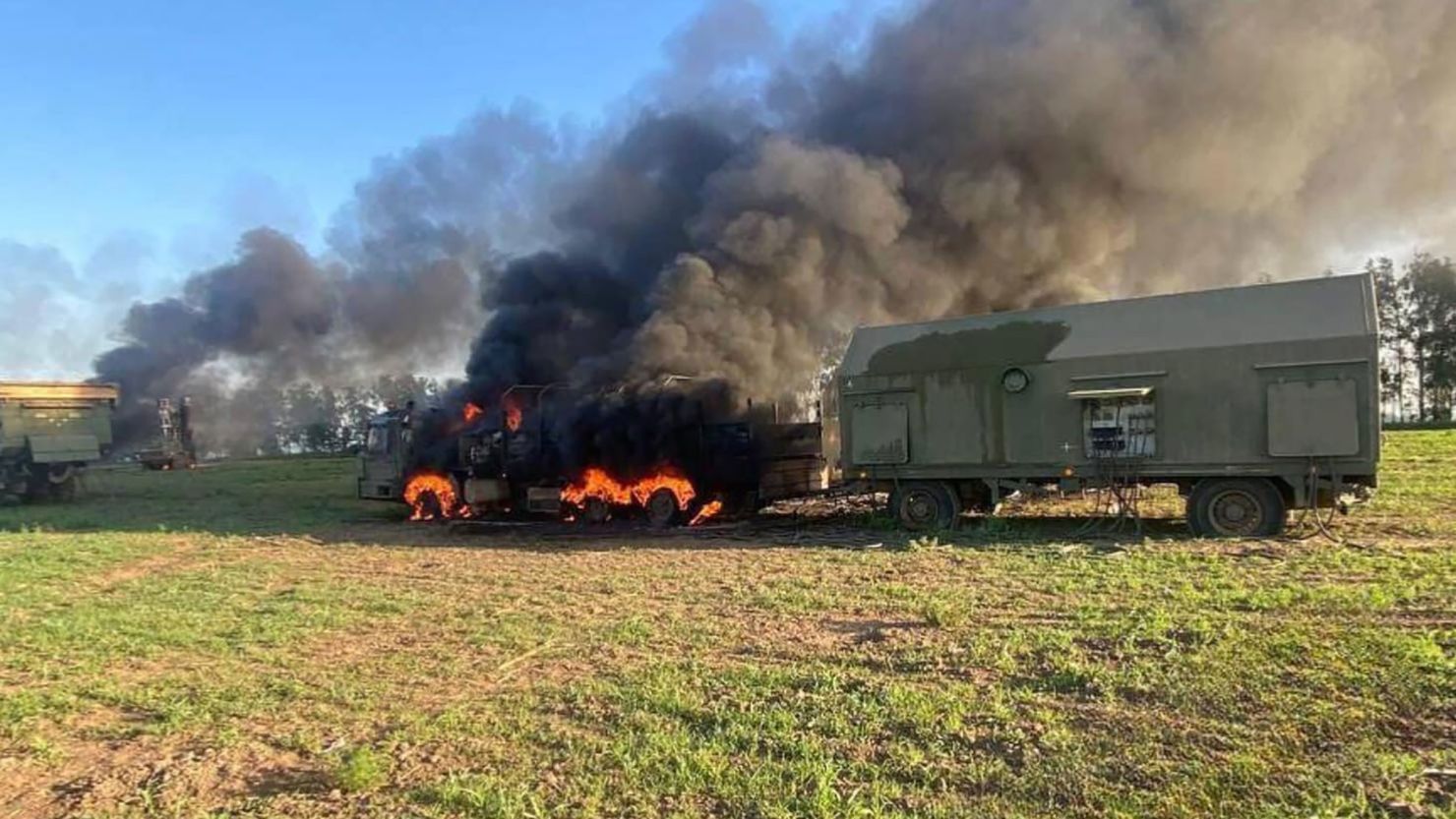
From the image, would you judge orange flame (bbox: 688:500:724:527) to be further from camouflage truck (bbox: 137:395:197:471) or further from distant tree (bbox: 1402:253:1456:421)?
distant tree (bbox: 1402:253:1456:421)

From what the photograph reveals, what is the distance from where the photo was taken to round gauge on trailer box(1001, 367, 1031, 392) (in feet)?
49.6

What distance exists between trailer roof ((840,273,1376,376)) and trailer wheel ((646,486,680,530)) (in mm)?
4601

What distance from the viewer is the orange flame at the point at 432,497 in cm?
2188

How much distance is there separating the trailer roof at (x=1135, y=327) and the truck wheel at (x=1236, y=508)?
6.73 ft

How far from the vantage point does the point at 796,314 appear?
22.8 m

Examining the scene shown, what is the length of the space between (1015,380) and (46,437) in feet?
92.8

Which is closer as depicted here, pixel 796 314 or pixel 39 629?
pixel 39 629

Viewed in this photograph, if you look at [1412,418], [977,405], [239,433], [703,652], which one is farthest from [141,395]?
[1412,418]

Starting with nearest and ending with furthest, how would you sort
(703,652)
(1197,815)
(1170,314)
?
(1197,815), (703,652), (1170,314)

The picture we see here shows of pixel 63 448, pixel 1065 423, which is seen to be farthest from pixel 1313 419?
pixel 63 448

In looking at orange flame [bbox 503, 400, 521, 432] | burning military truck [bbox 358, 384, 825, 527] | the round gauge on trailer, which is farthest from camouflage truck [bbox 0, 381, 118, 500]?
the round gauge on trailer

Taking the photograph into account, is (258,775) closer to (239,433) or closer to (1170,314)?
(1170,314)

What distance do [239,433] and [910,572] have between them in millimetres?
44990

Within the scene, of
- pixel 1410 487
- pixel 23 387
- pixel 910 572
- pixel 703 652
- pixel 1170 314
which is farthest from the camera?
pixel 23 387
